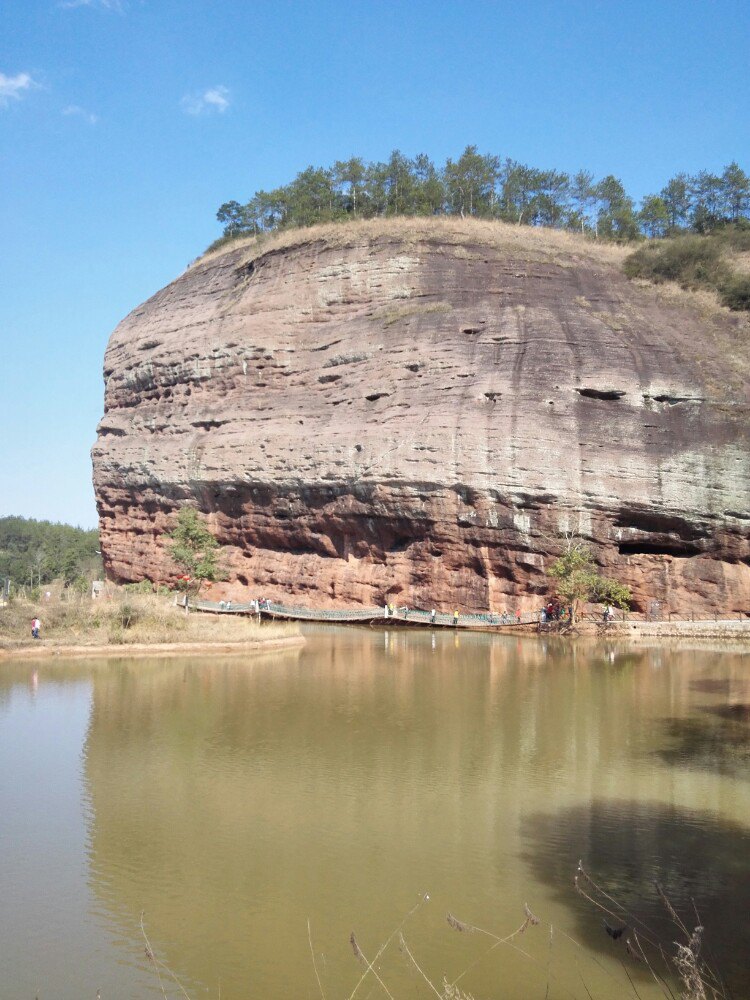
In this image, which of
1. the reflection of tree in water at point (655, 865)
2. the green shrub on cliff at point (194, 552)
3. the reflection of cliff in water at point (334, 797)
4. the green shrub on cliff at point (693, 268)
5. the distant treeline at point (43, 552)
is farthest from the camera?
the distant treeline at point (43, 552)

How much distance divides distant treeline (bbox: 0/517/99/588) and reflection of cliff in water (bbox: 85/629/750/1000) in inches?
1969

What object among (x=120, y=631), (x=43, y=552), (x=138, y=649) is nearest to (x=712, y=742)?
(x=138, y=649)

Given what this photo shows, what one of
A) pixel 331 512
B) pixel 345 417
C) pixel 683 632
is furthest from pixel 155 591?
pixel 683 632

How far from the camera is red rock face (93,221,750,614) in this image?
3416 cm

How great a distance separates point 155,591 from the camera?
40.8m

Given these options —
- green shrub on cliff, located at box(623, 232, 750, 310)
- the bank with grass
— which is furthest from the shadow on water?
green shrub on cliff, located at box(623, 232, 750, 310)

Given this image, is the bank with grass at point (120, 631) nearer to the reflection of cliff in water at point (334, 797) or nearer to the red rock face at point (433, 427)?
the reflection of cliff in water at point (334, 797)

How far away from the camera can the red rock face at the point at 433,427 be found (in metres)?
34.2

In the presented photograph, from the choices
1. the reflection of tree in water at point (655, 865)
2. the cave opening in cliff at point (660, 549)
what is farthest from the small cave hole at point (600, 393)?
the reflection of tree in water at point (655, 865)

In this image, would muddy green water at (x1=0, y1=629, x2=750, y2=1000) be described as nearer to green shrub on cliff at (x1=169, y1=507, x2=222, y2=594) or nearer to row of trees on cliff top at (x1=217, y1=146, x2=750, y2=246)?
green shrub on cliff at (x1=169, y1=507, x2=222, y2=594)

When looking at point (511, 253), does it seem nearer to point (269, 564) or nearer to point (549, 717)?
point (269, 564)

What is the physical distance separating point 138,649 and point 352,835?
16.3m

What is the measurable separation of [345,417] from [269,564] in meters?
7.92

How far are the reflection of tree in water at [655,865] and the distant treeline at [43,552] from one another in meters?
58.0
